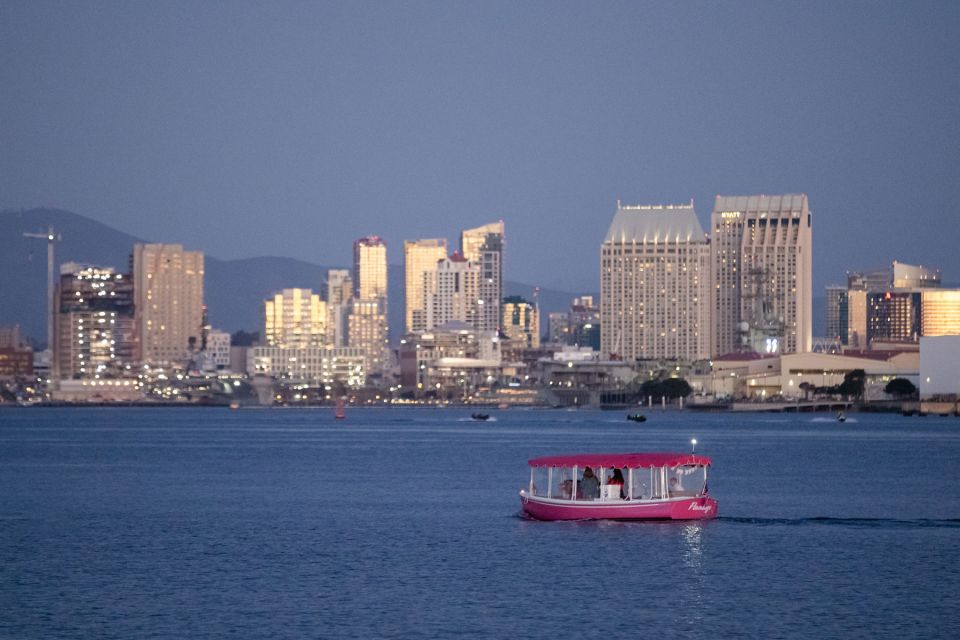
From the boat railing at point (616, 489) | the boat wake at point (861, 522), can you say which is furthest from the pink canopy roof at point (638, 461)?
the boat wake at point (861, 522)

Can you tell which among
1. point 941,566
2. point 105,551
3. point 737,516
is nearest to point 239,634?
point 105,551

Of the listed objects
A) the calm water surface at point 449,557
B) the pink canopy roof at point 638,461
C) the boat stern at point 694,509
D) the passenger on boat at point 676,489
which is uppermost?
the pink canopy roof at point 638,461

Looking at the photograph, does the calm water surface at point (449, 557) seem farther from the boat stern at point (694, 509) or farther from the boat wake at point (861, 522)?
the boat stern at point (694, 509)

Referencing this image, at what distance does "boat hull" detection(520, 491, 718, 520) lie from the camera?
202ft

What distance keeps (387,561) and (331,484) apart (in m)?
34.2

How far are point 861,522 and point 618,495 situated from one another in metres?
9.14

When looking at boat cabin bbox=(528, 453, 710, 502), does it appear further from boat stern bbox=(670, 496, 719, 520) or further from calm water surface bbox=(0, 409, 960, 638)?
calm water surface bbox=(0, 409, 960, 638)

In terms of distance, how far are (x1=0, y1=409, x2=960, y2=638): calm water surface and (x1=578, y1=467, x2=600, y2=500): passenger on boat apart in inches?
46.7

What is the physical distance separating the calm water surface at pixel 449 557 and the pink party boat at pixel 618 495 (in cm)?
74

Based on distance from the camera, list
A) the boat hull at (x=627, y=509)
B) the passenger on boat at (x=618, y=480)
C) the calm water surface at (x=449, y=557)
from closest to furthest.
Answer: the calm water surface at (x=449, y=557), the boat hull at (x=627, y=509), the passenger on boat at (x=618, y=480)

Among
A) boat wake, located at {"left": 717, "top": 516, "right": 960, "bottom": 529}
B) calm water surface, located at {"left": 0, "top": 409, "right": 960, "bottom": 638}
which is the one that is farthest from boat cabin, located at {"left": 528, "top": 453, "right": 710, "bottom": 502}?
boat wake, located at {"left": 717, "top": 516, "right": 960, "bottom": 529}

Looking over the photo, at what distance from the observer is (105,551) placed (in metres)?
55.8

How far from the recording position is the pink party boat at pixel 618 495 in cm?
6097

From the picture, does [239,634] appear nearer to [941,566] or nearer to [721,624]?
[721,624]
